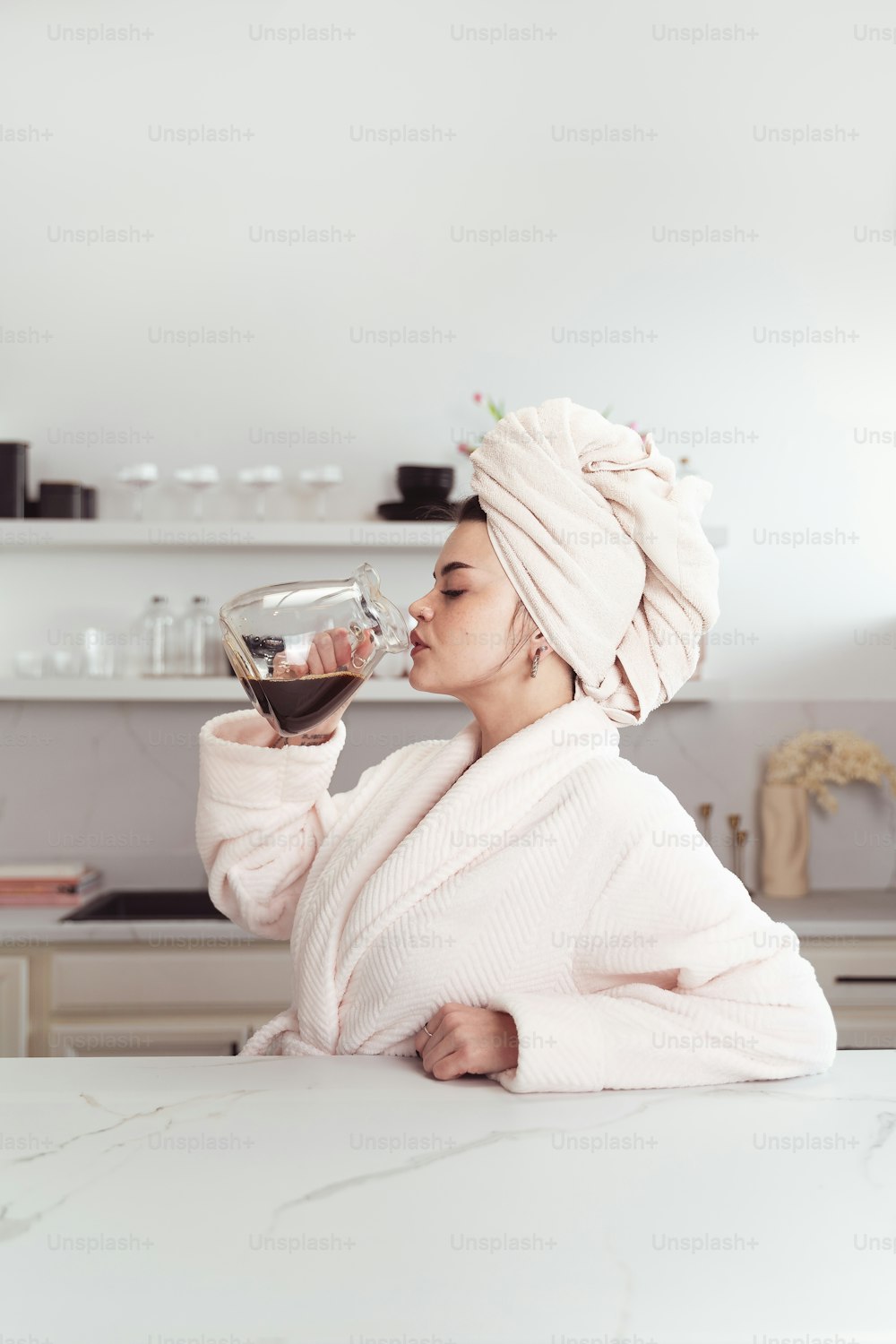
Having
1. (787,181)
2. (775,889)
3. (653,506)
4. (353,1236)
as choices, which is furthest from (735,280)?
(353,1236)

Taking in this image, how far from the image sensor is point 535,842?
1078 mm

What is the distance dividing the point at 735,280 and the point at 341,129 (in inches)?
42.7

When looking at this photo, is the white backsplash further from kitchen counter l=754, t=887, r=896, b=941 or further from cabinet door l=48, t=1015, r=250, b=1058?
cabinet door l=48, t=1015, r=250, b=1058

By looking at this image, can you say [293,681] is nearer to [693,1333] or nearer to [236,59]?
[693,1333]

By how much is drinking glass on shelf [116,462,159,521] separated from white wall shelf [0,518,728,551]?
0.31ft

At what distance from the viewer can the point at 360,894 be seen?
1144mm

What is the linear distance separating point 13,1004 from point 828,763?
2.01m

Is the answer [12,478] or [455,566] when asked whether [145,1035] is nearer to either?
[12,478]

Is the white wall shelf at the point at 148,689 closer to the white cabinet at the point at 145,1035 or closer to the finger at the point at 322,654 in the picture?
the white cabinet at the point at 145,1035

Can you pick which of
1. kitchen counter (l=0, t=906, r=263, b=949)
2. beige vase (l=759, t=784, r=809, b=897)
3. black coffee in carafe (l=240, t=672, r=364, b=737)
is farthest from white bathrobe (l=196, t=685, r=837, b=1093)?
beige vase (l=759, t=784, r=809, b=897)

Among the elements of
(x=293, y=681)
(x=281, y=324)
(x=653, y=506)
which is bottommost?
(x=293, y=681)

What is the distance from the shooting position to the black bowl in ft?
9.40

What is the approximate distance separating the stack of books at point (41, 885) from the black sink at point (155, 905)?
77mm

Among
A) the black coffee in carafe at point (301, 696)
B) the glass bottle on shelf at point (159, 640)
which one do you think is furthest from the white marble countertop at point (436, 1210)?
the glass bottle on shelf at point (159, 640)
